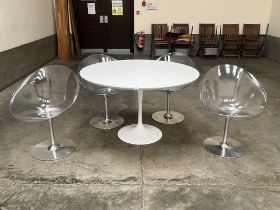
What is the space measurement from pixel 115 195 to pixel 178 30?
5.78m

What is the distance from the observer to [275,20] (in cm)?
694

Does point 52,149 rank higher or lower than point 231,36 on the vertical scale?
lower

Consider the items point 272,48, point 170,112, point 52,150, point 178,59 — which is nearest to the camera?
point 52,150

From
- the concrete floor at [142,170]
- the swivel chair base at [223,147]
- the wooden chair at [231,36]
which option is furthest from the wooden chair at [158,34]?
the swivel chair base at [223,147]

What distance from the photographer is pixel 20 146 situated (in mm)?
2822

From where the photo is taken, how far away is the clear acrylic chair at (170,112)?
3282 mm

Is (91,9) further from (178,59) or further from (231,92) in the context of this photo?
(231,92)

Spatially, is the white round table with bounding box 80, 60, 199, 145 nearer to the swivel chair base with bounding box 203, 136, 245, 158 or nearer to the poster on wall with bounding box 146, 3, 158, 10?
the swivel chair base with bounding box 203, 136, 245, 158

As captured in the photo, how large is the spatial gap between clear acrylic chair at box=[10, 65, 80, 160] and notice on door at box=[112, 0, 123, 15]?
205 inches

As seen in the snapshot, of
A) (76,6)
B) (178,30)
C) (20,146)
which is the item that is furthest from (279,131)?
(76,6)

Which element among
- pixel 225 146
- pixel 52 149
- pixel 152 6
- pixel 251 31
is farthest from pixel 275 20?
pixel 52 149

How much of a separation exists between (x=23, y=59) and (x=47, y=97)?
3.08 meters

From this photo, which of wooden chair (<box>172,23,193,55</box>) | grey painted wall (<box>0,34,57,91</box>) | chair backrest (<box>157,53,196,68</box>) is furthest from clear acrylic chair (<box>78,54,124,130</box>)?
wooden chair (<box>172,23,193,55</box>)

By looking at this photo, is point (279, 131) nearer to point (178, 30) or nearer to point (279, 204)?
point (279, 204)
